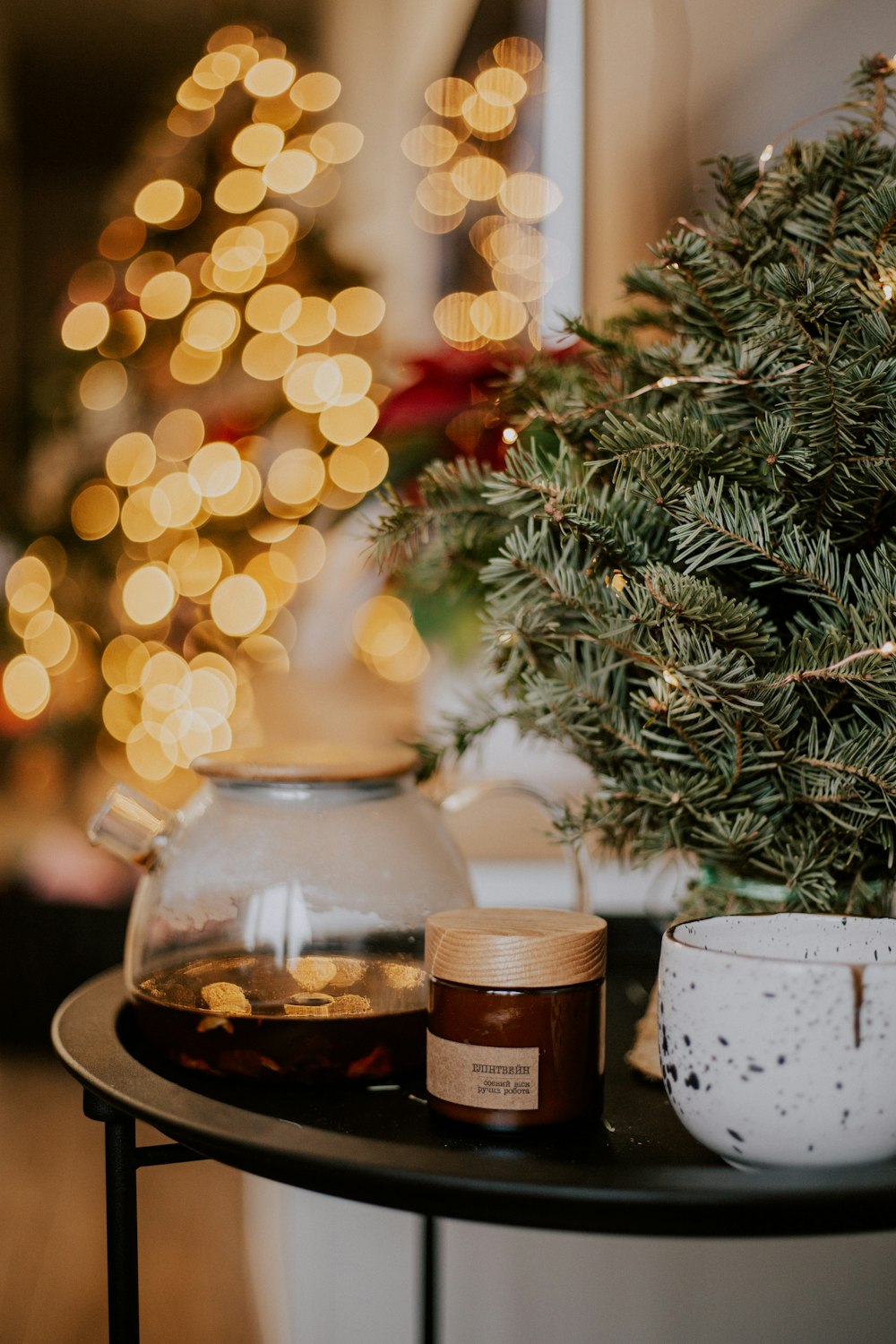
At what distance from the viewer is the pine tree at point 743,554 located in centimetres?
52

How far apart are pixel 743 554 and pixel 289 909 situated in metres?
0.28

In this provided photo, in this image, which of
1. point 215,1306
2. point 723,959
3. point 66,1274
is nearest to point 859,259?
point 723,959

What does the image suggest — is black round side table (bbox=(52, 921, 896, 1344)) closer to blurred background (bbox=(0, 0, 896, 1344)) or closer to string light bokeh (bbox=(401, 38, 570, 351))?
blurred background (bbox=(0, 0, 896, 1344))

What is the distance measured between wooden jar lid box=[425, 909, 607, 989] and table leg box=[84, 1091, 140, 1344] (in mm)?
181

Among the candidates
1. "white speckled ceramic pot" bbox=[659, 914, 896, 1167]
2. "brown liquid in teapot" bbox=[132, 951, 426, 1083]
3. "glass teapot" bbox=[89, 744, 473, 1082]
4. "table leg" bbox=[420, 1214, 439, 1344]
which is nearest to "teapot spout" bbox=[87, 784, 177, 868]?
"glass teapot" bbox=[89, 744, 473, 1082]

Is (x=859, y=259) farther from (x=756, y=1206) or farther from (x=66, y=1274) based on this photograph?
(x=66, y=1274)

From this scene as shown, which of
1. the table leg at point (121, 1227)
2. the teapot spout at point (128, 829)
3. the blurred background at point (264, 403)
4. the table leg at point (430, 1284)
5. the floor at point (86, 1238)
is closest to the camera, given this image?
the table leg at point (121, 1227)

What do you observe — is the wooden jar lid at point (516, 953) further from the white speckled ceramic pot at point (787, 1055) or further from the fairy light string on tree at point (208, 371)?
the fairy light string on tree at point (208, 371)

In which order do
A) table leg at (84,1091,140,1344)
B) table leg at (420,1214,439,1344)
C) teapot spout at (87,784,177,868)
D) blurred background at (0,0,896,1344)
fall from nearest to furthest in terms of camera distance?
table leg at (84,1091,140,1344) < teapot spout at (87,784,177,868) < table leg at (420,1214,439,1344) < blurred background at (0,0,896,1344)

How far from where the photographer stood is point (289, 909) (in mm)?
607

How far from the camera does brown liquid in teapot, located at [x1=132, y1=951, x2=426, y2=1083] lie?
0.58 meters

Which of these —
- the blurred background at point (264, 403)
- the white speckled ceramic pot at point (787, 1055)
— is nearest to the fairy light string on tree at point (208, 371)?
the blurred background at point (264, 403)

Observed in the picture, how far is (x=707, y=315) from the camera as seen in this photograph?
595 mm

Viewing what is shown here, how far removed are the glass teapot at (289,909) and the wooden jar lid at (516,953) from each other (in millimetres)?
81
